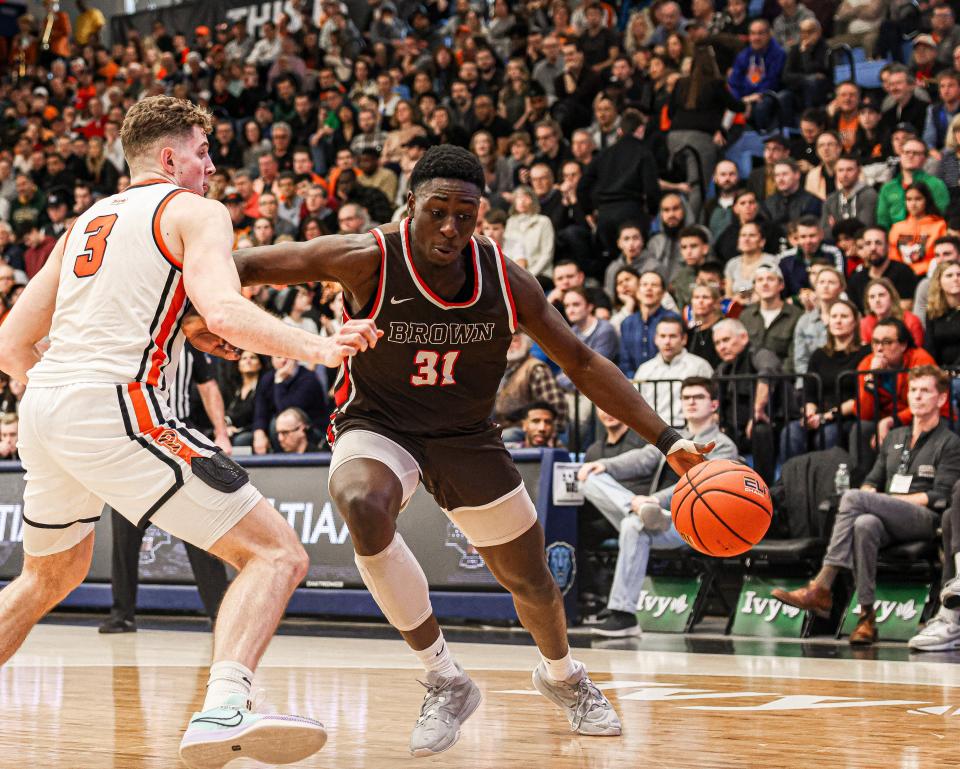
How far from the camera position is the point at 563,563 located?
909cm

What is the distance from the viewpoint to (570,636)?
875 cm

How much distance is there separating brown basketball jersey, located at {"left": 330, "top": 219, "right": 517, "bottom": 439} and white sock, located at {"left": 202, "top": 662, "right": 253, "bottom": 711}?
141 cm

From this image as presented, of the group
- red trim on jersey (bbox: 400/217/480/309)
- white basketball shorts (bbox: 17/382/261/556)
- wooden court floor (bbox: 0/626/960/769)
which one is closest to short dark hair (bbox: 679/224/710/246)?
wooden court floor (bbox: 0/626/960/769)

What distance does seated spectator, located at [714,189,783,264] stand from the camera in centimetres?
1137

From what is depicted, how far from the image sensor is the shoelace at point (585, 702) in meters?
4.89

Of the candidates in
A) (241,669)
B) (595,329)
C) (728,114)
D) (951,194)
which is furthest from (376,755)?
(728,114)

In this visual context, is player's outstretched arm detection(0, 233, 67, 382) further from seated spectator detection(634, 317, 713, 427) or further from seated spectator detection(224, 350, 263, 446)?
seated spectator detection(224, 350, 263, 446)

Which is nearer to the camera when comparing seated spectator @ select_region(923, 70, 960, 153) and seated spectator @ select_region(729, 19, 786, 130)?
seated spectator @ select_region(923, 70, 960, 153)

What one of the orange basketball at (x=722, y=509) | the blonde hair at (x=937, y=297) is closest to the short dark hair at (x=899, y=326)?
the blonde hair at (x=937, y=297)

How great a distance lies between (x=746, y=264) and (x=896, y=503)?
3.24m

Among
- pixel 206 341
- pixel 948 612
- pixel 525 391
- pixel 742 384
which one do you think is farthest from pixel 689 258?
pixel 206 341

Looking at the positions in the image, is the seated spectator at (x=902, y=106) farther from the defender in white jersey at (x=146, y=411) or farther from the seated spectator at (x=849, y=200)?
the defender in white jersey at (x=146, y=411)

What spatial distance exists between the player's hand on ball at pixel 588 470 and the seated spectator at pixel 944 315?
8.45 feet

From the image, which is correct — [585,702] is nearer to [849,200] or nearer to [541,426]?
[541,426]
